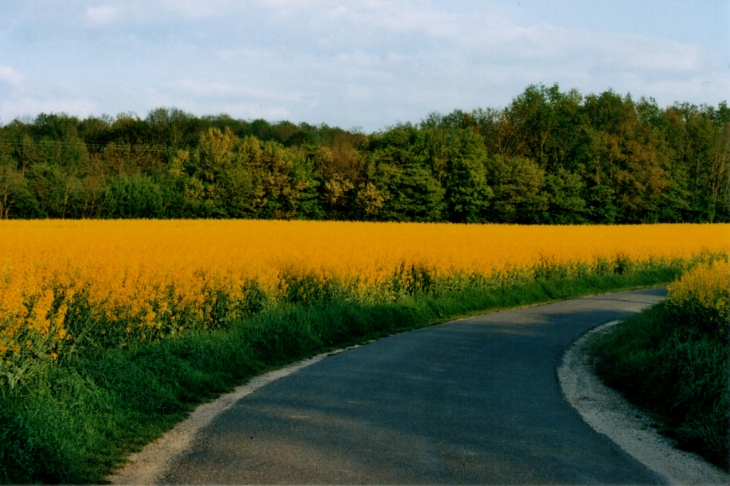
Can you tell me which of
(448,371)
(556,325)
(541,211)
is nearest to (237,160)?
(541,211)

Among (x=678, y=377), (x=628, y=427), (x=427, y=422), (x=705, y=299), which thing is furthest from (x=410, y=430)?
(x=705, y=299)

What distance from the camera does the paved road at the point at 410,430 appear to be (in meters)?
5.55

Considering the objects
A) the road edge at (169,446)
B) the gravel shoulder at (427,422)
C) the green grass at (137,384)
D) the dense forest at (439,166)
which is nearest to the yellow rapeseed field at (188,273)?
the green grass at (137,384)

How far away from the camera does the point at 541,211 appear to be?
64.8m

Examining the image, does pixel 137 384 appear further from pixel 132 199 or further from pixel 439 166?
pixel 439 166

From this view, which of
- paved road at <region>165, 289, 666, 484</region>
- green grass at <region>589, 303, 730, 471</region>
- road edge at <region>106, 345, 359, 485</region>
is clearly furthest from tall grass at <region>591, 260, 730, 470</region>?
road edge at <region>106, 345, 359, 485</region>

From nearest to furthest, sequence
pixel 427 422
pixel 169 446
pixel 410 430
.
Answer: pixel 169 446 → pixel 410 430 → pixel 427 422

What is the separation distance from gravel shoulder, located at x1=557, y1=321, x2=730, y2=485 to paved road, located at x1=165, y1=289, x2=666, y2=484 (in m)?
0.18

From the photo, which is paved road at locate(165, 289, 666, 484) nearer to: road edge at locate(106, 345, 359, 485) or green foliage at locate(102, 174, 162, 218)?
road edge at locate(106, 345, 359, 485)

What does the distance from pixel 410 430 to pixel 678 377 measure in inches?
155

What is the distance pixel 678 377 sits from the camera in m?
8.46

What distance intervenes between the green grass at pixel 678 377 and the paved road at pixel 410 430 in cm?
90

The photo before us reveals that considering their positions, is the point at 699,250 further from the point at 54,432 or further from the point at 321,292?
the point at 54,432

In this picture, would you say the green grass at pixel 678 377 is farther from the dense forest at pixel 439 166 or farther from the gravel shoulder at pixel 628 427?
the dense forest at pixel 439 166
